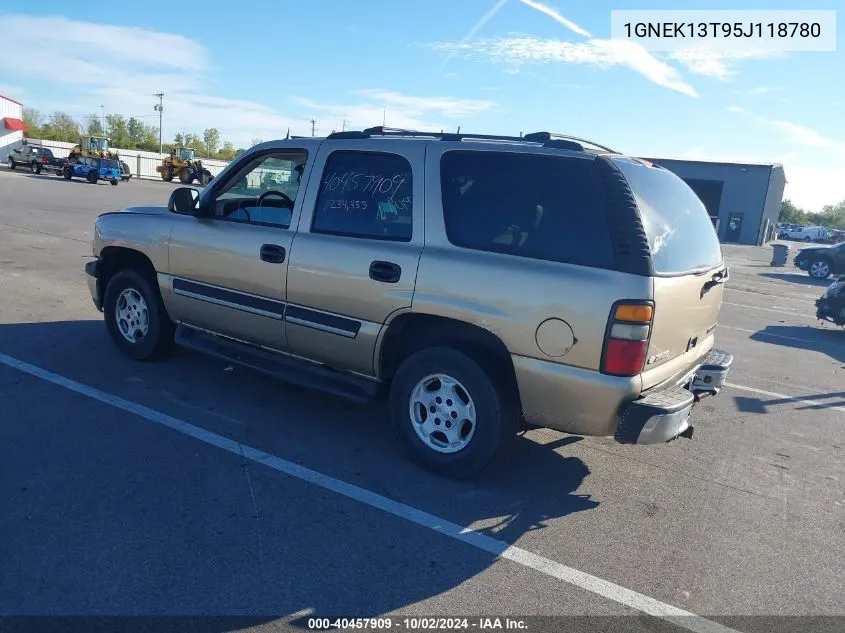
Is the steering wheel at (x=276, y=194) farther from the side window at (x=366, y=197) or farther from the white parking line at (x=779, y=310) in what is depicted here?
the white parking line at (x=779, y=310)

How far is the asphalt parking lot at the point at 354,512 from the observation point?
304 centimetres

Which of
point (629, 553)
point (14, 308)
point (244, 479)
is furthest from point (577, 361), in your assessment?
point (14, 308)

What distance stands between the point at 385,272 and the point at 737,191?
48.6 m

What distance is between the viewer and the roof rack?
13.3 feet

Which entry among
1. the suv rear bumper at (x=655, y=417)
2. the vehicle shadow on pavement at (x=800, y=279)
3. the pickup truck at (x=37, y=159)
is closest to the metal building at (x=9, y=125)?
the pickup truck at (x=37, y=159)

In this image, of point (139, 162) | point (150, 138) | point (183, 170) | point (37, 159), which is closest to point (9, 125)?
point (139, 162)

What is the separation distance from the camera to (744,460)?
16.2ft

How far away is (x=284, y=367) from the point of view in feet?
16.1

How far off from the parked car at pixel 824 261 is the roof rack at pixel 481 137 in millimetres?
21487

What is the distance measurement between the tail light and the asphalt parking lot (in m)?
0.93

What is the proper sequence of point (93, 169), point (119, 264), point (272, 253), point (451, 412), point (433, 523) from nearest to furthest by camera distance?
point (433, 523), point (451, 412), point (272, 253), point (119, 264), point (93, 169)

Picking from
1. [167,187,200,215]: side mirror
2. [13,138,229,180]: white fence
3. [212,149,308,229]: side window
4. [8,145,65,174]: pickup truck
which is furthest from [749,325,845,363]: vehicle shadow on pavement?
[13,138,229,180]: white fence

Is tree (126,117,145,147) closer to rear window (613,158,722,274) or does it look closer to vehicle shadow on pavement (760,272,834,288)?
vehicle shadow on pavement (760,272,834,288)

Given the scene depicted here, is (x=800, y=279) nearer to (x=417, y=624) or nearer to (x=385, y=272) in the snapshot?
(x=385, y=272)
